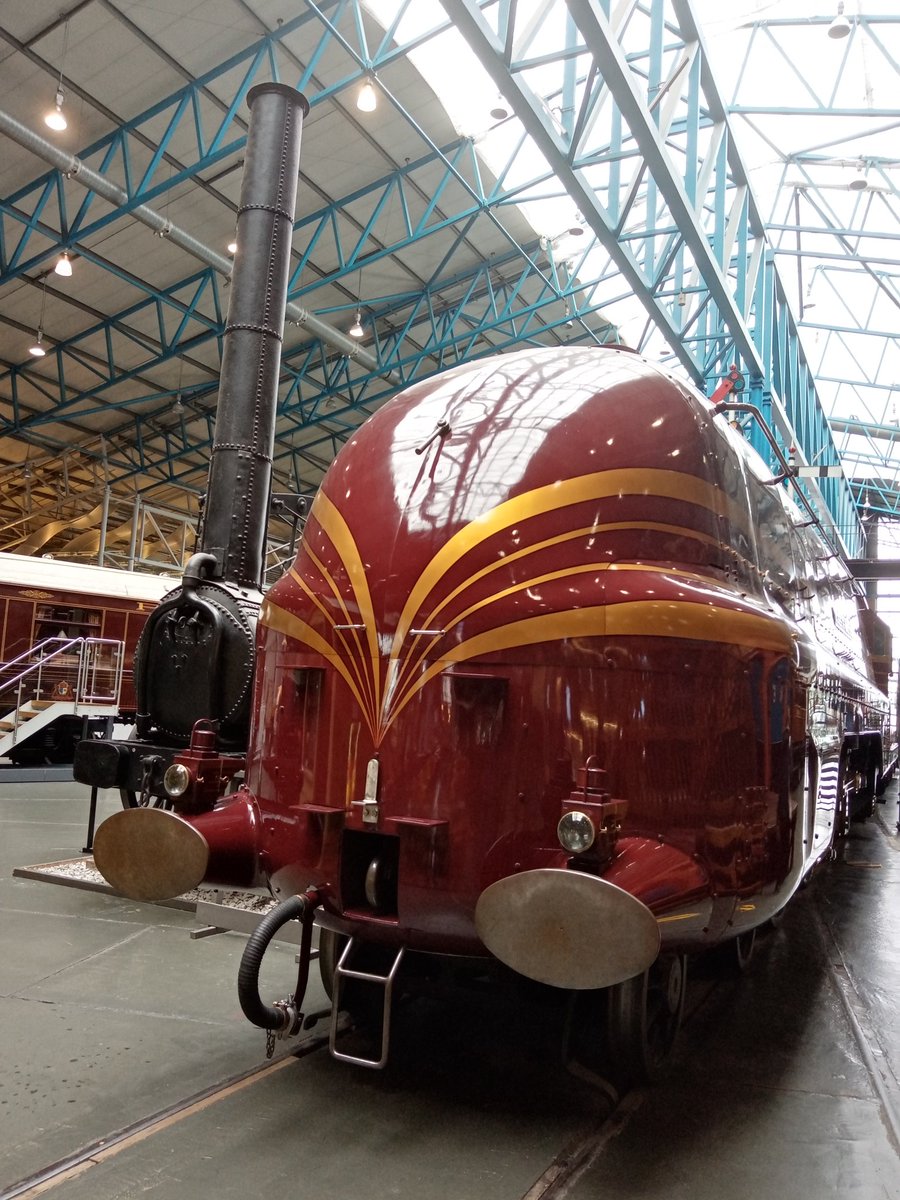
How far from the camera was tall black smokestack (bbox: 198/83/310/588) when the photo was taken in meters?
5.64

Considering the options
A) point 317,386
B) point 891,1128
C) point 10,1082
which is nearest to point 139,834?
point 10,1082

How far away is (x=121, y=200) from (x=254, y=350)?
26.3ft

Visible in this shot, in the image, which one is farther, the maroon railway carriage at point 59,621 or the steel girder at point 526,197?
the maroon railway carriage at point 59,621

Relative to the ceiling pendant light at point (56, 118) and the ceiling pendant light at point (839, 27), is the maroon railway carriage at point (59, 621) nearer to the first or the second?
the ceiling pendant light at point (56, 118)

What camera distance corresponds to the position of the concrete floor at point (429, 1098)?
252 cm

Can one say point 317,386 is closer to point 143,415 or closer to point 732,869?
point 143,415

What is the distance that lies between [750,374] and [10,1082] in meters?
11.2

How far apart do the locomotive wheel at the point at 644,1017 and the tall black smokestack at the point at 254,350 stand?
351cm

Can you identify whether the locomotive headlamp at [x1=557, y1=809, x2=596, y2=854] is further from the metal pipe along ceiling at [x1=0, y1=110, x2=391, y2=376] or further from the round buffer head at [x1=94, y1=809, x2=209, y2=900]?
the metal pipe along ceiling at [x1=0, y1=110, x2=391, y2=376]

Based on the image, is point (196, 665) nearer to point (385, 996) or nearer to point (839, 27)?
point (385, 996)

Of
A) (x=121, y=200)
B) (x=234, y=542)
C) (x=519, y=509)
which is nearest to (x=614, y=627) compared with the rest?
(x=519, y=509)

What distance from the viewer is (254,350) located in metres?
5.71

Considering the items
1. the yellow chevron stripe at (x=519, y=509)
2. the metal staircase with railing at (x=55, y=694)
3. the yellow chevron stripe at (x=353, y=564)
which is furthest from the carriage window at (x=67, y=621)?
the yellow chevron stripe at (x=519, y=509)

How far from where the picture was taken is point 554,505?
2.94 m
